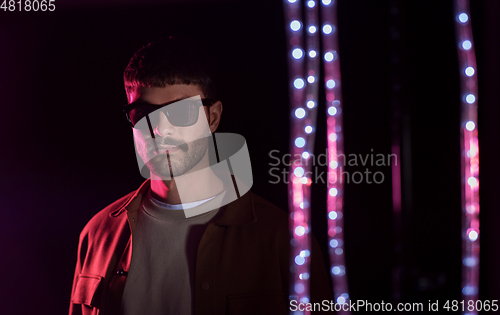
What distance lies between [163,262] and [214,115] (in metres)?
0.83

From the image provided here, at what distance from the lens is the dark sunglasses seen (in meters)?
1.93

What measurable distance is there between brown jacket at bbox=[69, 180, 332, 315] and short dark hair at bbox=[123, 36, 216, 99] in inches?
25.4

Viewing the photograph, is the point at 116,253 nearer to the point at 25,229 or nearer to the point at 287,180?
the point at 25,229

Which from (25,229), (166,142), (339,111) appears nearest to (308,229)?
→ (339,111)

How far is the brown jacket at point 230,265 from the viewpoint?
6.01 feet

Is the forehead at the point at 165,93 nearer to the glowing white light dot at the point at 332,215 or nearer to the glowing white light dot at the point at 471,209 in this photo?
the glowing white light dot at the point at 332,215

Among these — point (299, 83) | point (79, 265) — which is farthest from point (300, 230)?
point (79, 265)

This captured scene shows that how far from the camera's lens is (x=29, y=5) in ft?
8.18

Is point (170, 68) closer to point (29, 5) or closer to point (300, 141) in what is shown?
point (300, 141)

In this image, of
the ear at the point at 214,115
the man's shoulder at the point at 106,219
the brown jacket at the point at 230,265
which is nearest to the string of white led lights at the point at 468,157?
the brown jacket at the point at 230,265

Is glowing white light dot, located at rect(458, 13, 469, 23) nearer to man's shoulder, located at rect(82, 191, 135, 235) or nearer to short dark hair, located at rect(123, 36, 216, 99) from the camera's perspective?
short dark hair, located at rect(123, 36, 216, 99)

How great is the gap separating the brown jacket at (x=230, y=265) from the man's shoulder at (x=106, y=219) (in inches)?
2.4

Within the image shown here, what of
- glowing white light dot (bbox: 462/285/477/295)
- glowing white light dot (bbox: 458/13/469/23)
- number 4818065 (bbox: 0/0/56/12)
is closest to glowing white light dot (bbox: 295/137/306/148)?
glowing white light dot (bbox: 458/13/469/23)

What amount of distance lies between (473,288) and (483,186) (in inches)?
25.5
